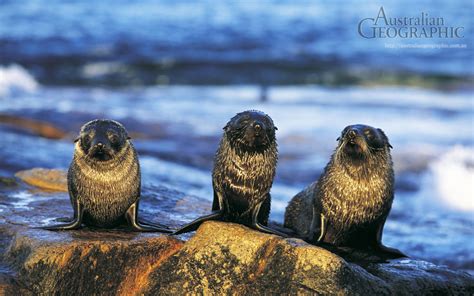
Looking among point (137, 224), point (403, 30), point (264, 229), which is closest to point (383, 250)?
point (264, 229)

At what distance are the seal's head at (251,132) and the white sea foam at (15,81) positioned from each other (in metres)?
13.8

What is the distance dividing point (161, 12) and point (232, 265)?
32.3 metres

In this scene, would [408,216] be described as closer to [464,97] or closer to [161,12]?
[464,97]

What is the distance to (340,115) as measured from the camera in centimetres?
1862

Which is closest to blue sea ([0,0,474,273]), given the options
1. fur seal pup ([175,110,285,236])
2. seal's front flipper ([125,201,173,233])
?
fur seal pup ([175,110,285,236])

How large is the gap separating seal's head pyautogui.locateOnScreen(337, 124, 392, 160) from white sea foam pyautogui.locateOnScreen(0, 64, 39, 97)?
46.2 ft

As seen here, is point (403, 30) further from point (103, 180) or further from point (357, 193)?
point (103, 180)

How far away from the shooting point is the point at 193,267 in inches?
244

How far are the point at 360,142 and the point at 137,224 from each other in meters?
2.02

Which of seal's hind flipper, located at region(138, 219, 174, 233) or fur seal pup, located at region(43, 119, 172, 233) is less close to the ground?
fur seal pup, located at region(43, 119, 172, 233)

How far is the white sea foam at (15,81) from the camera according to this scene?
20.8m

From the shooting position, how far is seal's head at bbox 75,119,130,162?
7031mm

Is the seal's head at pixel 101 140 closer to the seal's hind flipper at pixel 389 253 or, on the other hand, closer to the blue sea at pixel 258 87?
the seal's hind flipper at pixel 389 253

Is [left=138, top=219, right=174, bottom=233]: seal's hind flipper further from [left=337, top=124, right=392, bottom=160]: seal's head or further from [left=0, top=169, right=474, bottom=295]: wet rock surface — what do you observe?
[left=337, top=124, right=392, bottom=160]: seal's head
